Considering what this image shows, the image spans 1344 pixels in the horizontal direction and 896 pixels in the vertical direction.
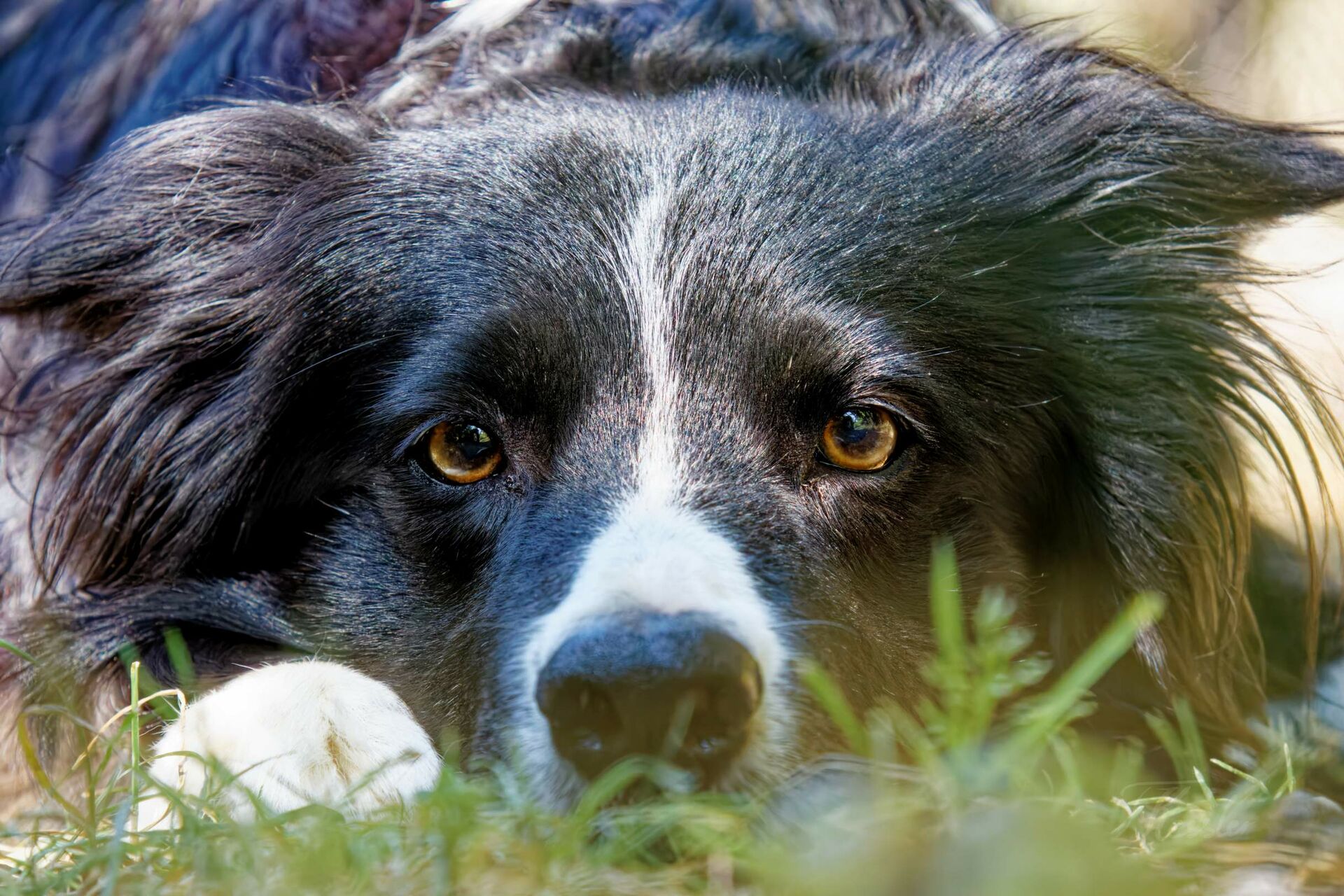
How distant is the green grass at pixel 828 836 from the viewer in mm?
1572

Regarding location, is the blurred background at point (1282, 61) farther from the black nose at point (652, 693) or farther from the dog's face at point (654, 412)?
the black nose at point (652, 693)

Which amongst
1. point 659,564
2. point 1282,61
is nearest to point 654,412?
point 659,564

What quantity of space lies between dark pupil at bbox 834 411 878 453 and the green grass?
31.9 inches

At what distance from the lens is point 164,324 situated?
341 cm

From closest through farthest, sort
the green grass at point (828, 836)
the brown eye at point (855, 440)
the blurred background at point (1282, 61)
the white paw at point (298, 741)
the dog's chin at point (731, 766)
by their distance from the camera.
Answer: the green grass at point (828, 836) < the dog's chin at point (731, 766) < the white paw at point (298, 741) < the brown eye at point (855, 440) < the blurred background at point (1282, 61)

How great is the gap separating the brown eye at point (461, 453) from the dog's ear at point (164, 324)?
48 centimetres

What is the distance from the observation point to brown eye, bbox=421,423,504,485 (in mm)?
3006

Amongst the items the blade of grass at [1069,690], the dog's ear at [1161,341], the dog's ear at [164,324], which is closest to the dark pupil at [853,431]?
the dog's ear at [1161,341]

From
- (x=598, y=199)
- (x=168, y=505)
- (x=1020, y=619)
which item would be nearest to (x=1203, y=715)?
(x=1020, y=619)

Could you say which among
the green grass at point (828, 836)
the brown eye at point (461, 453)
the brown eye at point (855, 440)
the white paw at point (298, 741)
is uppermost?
the brown eye at point (855, 440)

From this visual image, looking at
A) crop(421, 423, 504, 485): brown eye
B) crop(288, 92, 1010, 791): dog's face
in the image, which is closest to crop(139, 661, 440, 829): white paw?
crop(288, 92, 1010, 791): dog's face

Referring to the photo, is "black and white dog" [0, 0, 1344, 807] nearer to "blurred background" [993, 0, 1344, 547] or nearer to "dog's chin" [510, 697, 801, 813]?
"dog's chin" [510, 697, 801, 813]

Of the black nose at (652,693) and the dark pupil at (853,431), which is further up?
the dark pupil at (853,431)

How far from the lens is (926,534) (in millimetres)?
3076
